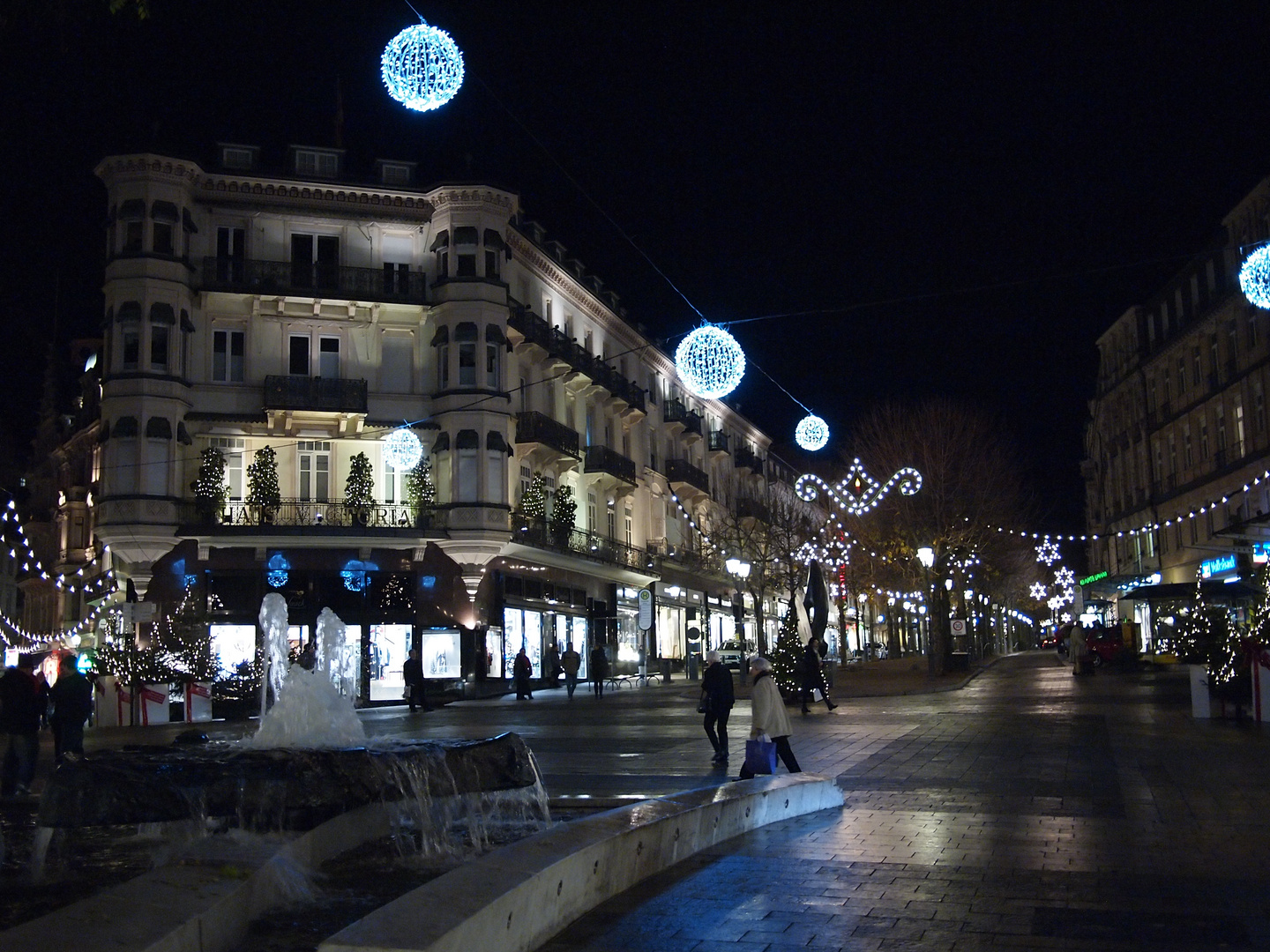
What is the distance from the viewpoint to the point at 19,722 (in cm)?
1380

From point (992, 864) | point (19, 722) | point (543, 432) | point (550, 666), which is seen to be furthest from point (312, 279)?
point (992, 864)

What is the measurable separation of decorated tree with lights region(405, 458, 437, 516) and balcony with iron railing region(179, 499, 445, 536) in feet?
0.27

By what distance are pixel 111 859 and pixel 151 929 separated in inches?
162

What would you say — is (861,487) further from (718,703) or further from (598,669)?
(718,703)

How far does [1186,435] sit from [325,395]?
40.0m

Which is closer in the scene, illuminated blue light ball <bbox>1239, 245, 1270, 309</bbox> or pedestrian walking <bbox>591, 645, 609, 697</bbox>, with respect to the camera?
illuminated blue light ball <bbox>1239, 245, 1270, 309</bbox>

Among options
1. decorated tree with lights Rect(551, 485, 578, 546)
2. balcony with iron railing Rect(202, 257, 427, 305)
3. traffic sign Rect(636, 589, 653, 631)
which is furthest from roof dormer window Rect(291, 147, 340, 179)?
traffic sign Rect(636, 589, 653, 631)

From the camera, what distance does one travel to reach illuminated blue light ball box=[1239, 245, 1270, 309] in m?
19.1

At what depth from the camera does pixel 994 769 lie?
1443 centimetres

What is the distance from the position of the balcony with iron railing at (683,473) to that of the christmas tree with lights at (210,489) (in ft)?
84.8

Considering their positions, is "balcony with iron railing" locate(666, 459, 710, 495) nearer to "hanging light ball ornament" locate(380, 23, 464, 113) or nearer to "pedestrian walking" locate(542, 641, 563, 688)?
"pedestrian walking" locate(542, 641, 563, 688)

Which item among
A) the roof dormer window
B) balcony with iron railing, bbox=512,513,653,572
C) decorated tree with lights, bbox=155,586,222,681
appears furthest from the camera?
balcony with iron railing, bbox=512,513,653,572

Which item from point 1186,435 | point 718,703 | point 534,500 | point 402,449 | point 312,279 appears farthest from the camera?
point 1186,435

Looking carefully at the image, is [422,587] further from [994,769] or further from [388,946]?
[388,946]
